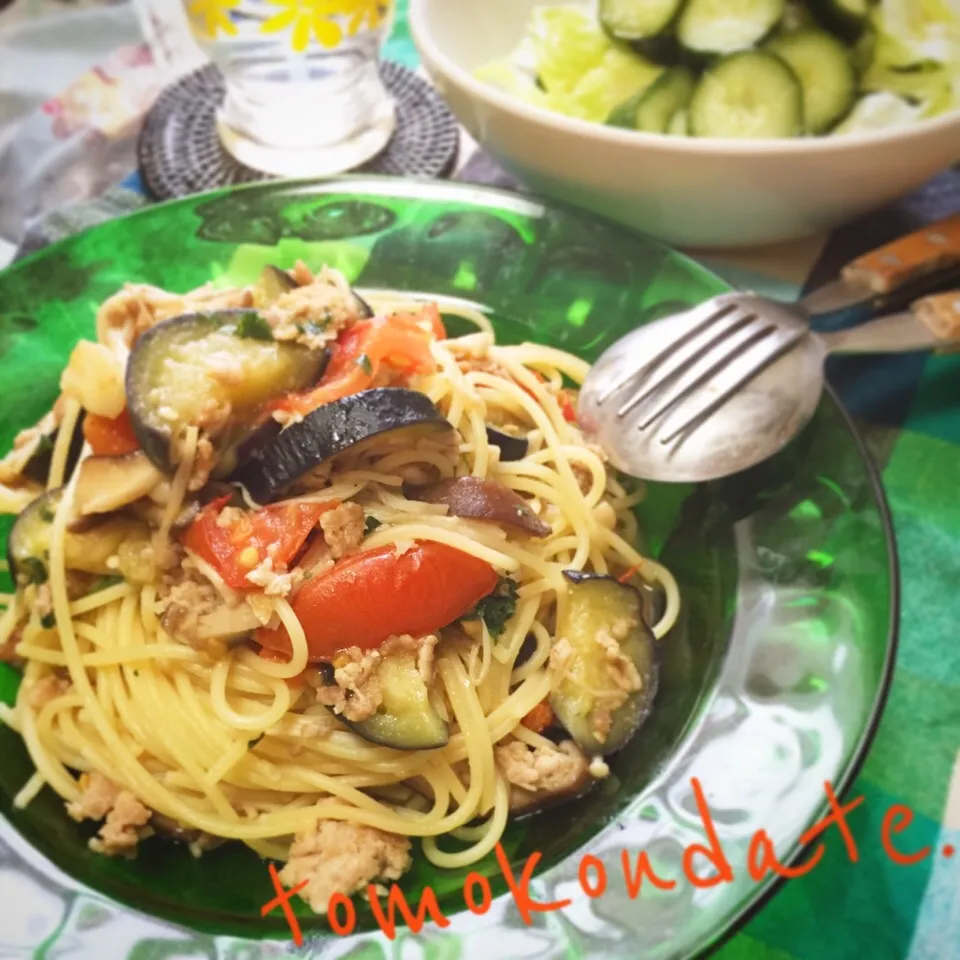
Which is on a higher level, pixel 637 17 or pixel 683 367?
pixel 637 17

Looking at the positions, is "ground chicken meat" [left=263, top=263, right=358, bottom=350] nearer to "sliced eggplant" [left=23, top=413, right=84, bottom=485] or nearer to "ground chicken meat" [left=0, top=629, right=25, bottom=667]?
"sliced eggplant" [left=23, top=413, right=84, bottom=485]

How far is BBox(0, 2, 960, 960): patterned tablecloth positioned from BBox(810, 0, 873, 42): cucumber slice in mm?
770

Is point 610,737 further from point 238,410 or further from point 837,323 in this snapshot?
point 837,323

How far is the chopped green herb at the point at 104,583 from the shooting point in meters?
2.03

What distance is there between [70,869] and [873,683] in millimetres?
1401

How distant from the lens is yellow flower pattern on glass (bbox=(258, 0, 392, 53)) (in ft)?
9.39

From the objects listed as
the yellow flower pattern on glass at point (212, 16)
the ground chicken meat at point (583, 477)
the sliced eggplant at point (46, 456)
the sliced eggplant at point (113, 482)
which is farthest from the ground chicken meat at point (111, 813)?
the yellow flower pattern on glass at point (212, 16)

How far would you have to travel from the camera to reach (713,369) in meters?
2.14

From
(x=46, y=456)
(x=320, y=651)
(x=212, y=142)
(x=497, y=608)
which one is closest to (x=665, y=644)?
(x=497, y=608)

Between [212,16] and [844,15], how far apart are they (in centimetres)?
190

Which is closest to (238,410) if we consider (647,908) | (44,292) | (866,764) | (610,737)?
(44,292)

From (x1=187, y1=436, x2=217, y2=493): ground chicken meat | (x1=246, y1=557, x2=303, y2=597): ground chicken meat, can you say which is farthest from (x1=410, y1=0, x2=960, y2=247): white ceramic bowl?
(x1=246, y1=557, x2=303, y2=597): ground chicken meat

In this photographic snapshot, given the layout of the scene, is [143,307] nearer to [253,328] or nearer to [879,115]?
[253,328]

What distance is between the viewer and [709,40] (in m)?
2.73
